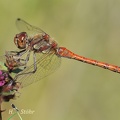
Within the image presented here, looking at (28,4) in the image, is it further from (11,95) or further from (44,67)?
(11,95)

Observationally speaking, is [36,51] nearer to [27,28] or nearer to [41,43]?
[41,43]

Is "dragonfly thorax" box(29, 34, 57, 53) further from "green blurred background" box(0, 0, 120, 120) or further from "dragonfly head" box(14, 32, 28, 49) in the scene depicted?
"green blurred background" box(0, 0, 120, 120)

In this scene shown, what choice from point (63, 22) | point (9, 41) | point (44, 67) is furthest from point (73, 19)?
point (44, 67)

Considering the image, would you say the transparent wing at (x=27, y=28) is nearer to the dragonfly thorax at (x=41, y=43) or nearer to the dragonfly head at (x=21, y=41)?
the dragonfly thorax at (x=41, y=43)

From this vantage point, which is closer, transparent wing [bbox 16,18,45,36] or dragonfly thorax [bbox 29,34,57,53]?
dragonfly thorax [bbox 29,34,57,53]

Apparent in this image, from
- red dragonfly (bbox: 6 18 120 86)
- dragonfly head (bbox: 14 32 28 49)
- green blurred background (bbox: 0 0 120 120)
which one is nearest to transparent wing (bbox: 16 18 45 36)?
red dragonfly (bbox: 6 18 120 86)
